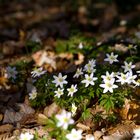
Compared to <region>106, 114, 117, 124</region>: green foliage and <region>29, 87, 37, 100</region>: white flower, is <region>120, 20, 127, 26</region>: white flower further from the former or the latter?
<region>106, 114, 117, 124</region>: green foliage

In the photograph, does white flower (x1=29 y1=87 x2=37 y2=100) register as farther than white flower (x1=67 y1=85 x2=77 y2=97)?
Yes

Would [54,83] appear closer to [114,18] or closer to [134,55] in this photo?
[134,55]

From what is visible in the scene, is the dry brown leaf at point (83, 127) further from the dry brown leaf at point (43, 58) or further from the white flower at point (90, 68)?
the dry brown leaf at point (43, 58)

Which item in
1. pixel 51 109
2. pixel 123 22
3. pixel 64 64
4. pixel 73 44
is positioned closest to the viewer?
pixel 51 109

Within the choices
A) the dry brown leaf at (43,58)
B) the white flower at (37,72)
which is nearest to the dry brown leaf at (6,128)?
the white flower at (37,72)

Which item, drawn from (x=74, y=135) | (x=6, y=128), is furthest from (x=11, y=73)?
(x=74, y=135)

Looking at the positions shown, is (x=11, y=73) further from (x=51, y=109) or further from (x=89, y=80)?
(x=89, y=80)

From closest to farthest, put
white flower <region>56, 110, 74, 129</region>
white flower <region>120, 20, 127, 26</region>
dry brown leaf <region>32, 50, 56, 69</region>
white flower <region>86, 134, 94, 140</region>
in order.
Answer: white flower <region>56, 110, 74, 129</region> → white flower <region>86, 134, 94, 140</region> → dry brown leaf <region>32, 50, 56, 69</region> → white flower <region>120, 20, 127, 26</region>

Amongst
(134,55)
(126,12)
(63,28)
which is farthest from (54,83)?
(126,12)

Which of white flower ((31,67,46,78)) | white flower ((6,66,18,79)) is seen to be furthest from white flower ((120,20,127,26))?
white flower ((31,67,46,78))
